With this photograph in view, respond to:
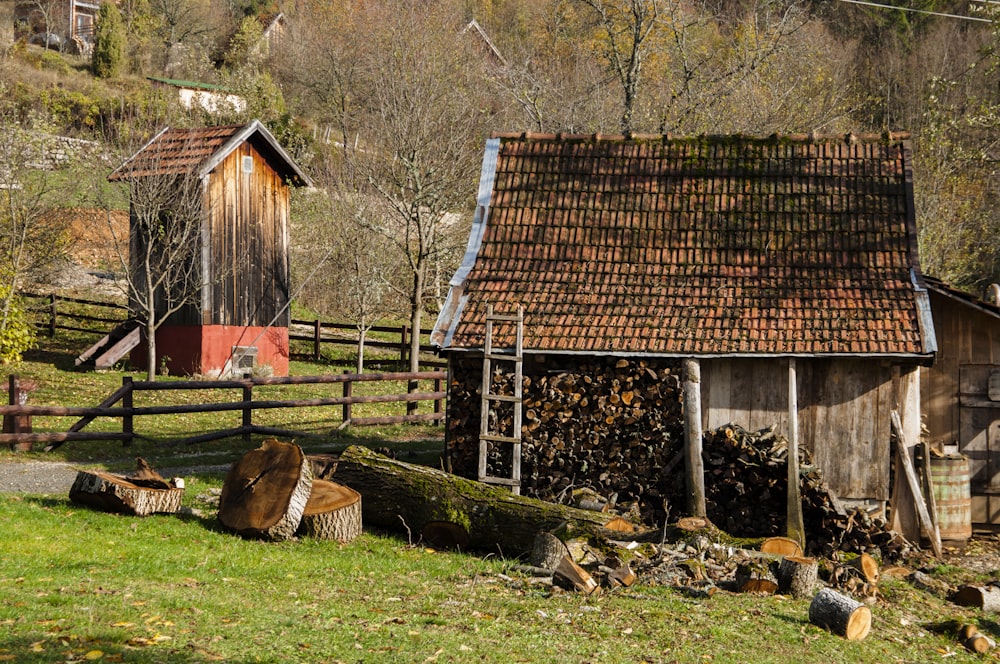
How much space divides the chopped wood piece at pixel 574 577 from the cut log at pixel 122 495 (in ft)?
15.0

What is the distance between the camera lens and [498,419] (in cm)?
1410

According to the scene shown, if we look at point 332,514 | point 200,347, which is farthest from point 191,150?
point 332,514

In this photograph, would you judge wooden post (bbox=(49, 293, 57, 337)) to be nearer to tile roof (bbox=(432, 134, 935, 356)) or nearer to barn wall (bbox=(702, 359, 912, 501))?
tile roof (bbox=(432, 134, 935, 356))

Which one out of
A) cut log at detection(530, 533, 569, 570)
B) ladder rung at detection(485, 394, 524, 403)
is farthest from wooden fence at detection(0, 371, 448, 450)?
cut log at detection(530, 533, 569, 570)

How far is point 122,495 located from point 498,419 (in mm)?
4733

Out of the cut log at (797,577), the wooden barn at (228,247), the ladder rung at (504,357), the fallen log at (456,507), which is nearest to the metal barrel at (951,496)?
the cut log at (797,577)

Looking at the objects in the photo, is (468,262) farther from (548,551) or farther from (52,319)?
(52,319)

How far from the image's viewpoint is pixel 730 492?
539 inches

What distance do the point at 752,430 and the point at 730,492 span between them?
0.88m

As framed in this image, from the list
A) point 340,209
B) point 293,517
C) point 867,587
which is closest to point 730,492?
point 867,587

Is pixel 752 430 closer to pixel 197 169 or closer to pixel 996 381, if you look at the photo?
pixel 996 381

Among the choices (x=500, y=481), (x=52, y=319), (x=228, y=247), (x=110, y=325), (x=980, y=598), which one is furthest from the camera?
(x=110, y=325)

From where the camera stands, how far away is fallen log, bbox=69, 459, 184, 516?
11.9 meters

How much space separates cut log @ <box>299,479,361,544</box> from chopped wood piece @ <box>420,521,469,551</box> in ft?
2.56
